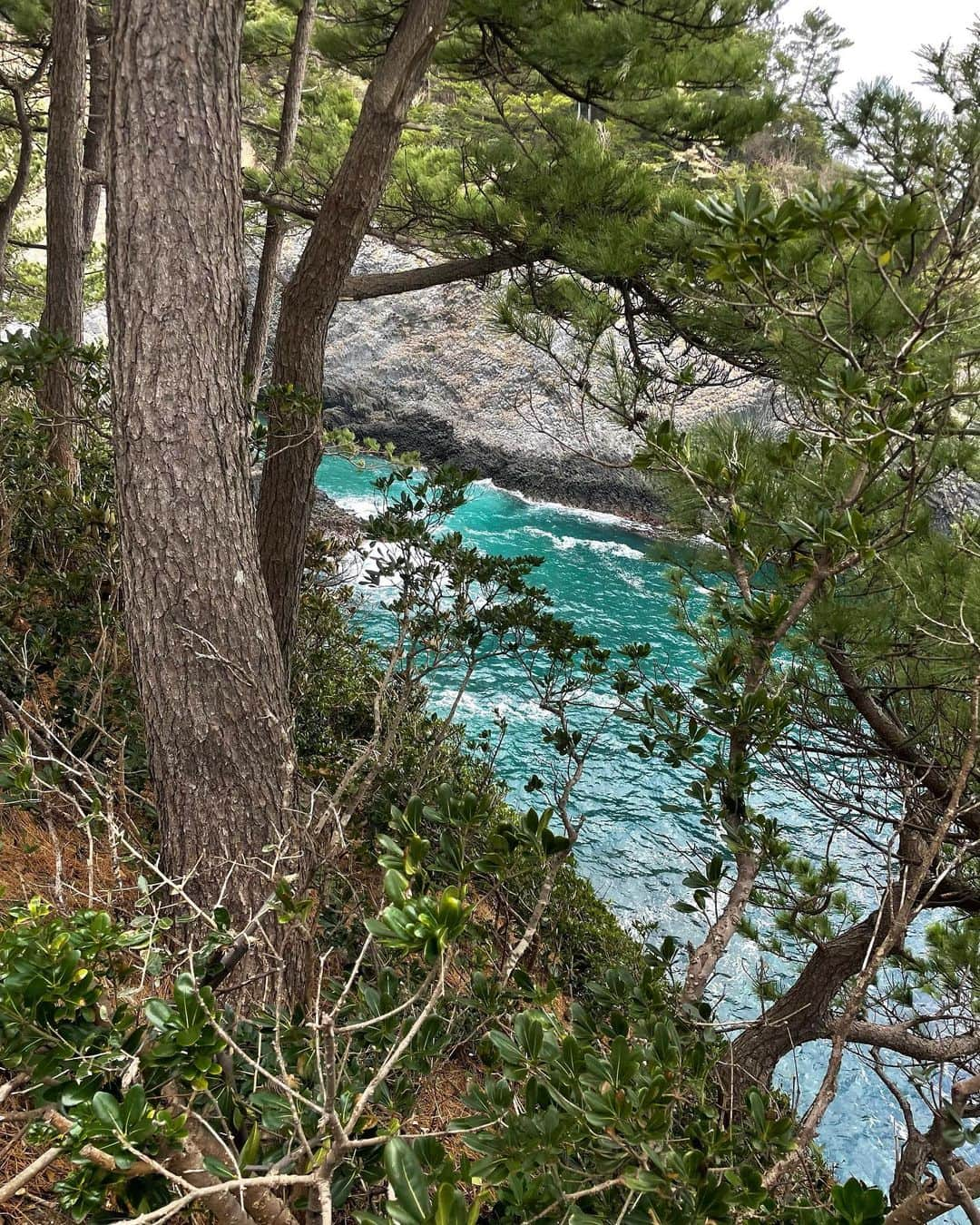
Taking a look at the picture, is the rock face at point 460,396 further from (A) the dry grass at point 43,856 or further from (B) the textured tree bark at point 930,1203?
(B) the textured tree bark at point 930,1203

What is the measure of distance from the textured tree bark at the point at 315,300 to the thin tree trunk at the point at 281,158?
1.04 meters

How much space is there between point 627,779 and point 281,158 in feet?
14.9

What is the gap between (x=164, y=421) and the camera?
1601 millimetres

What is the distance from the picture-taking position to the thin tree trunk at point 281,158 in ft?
12.9

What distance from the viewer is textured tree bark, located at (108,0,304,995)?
1.53 m

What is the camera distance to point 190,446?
1.62 metres

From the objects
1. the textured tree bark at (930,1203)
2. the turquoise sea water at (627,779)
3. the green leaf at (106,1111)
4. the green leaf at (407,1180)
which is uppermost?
the green leaf at (407,1180)

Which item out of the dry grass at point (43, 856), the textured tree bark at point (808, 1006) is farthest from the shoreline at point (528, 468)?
the dry grass at point (43, 856)

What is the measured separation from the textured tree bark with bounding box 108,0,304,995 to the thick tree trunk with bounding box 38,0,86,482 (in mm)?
2030

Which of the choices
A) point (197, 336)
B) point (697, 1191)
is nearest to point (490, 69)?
point (197, 336)

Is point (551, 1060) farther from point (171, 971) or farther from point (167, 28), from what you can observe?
point (167, 28)

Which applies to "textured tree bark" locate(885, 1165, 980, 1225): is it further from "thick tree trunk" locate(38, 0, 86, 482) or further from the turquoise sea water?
"thick tree trunk" locate(38, 0, 86, 482)

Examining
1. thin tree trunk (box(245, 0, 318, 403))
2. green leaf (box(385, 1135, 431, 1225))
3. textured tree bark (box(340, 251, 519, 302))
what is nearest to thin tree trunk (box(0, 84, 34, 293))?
thin tree trunk (box(245, 0, 318, 403))

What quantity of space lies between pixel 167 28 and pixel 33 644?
187cm
